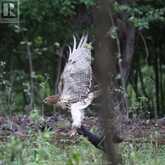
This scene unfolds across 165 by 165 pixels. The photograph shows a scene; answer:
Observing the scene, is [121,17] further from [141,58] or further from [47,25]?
[141,58]

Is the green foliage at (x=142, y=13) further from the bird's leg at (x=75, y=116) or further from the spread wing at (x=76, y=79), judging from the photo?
the bird's leg at (x=75, y=116)

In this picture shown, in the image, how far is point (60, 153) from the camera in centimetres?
491

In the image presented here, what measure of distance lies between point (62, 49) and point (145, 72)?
2.34m

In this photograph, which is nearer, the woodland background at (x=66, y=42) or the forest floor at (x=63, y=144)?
the forest floor at (x=63, y=144)

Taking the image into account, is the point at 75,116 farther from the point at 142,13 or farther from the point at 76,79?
the point at 142,13

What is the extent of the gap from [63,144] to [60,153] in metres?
0.73

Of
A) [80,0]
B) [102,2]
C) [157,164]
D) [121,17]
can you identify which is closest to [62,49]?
[121,17]

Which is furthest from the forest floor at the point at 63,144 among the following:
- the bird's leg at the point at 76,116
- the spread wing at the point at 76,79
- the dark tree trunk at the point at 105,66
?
the dark tree trunk at the point at 105,66

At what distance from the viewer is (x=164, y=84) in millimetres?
13664

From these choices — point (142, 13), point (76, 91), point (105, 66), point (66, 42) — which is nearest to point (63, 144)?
point (76, 91)

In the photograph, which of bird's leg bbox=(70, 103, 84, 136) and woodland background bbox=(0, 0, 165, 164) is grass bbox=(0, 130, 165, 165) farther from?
woodland background bbox=(0, 0, 165, 164)

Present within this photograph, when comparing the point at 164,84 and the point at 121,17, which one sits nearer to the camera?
the point at 121,17

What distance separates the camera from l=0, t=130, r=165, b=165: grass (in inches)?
131

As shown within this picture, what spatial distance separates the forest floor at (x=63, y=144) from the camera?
12.3 ft
